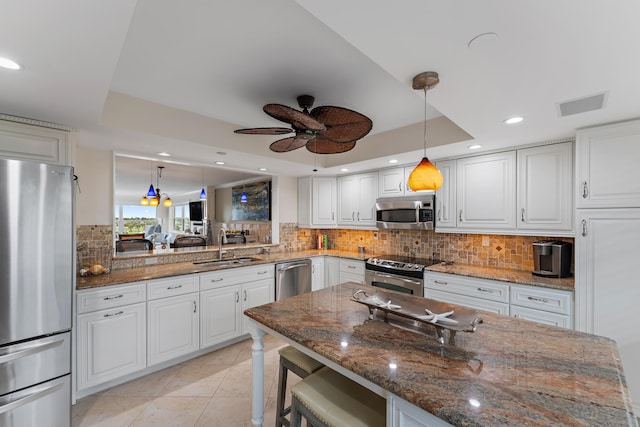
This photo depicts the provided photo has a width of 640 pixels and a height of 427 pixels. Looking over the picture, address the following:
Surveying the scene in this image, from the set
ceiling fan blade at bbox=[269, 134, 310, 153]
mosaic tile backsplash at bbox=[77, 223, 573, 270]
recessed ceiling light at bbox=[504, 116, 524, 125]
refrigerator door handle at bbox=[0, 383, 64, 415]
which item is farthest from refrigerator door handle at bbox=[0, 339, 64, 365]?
recessed ceiling light at bbox=[504, 116, 524, 125]

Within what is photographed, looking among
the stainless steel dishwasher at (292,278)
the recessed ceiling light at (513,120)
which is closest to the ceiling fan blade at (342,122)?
the recessed ceiling light at (513,120)

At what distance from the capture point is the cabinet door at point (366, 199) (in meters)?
3.98

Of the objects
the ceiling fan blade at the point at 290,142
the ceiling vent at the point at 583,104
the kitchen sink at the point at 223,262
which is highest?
the ceiling vent at the point at 583,104

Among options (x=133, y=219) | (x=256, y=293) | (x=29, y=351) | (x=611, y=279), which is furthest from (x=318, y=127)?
(x=133, y=219)

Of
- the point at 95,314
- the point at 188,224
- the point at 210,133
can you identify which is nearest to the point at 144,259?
the point at 95,314

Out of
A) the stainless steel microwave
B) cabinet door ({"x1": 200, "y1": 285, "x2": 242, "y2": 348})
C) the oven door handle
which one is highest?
the stainless steel microwave

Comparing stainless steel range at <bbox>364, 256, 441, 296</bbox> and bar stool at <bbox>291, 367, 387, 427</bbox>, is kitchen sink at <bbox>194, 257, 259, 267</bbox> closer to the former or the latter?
stainless steel range at <bbox>364, 256, 441, 296</bbox>

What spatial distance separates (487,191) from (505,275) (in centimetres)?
90

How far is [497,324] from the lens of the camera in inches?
59.1

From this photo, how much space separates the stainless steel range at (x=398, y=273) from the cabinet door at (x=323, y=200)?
112cm

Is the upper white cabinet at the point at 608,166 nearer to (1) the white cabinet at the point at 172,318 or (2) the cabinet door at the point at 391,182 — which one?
(2) the cabinet door at the point at 391,182

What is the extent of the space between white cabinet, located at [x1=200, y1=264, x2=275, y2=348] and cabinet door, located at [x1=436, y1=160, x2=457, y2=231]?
2284 millimetres

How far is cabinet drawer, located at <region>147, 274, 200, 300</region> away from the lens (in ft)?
8.39

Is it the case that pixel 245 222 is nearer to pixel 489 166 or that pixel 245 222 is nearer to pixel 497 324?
pixel 489 166
